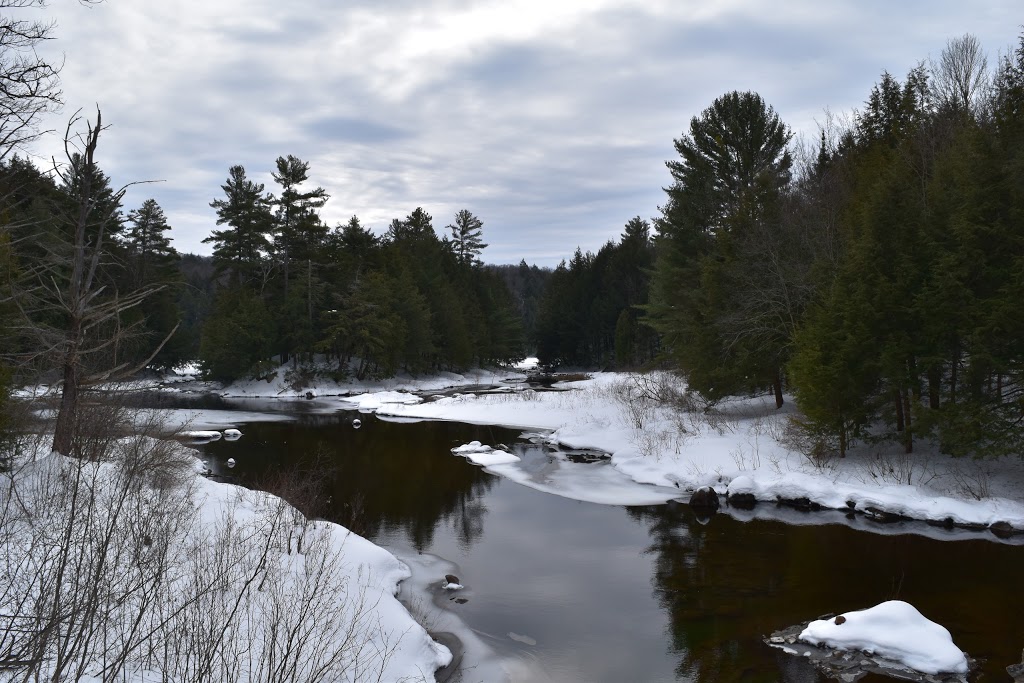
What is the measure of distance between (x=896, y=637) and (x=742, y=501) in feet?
31.0

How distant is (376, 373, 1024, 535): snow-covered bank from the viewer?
17.1 metres

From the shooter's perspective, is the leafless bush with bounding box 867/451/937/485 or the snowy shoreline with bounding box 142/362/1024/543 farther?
the leafless bush with bounding box 867/451/937/485

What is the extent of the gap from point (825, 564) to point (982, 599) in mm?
2826

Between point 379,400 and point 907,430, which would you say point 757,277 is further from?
point 379,400

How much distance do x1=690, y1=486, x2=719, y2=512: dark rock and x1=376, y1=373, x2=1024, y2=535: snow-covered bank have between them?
2.16 ft

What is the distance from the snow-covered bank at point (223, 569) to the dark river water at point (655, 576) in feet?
4.20

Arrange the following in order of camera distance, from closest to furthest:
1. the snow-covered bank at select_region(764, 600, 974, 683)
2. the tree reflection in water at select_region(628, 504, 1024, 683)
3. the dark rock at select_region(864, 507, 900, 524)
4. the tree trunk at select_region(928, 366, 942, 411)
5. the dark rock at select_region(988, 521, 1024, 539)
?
1. the snow-covered bank at select_region(764, 600, 974, 683)
2. the tree reflection in water at select_region(628, 504, 1024, 683)
3. the dark rock at select_region(988, 521, 1024, 539)
4. the dark rock at select_region(864, 507, 900, 524)
5. the tree trunk at select_region(928, 366, 942, 411)

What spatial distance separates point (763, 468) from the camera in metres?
21.1

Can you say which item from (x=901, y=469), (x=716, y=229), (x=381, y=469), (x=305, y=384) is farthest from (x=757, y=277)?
(x=305, y=384)

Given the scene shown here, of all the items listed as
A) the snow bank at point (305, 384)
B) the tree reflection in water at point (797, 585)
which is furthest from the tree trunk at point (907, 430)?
the snow bank at point (305, 384)

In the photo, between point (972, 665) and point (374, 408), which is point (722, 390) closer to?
point (972, 665)

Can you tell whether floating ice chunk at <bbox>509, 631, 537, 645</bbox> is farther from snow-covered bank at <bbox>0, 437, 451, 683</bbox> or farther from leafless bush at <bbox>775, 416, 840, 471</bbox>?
leafless bush at <bbox>775, 416, 840, 471</bbox>

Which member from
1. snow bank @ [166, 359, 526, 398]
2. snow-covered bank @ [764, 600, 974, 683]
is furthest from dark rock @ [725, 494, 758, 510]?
snow bank @ [166, 359, 526, 398]

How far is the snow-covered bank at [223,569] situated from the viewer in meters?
6.74
